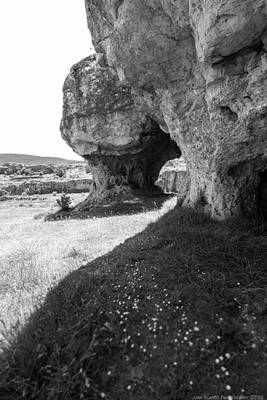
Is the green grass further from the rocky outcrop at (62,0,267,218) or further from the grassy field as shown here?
the rocky outcrop at (62,0,267,218)

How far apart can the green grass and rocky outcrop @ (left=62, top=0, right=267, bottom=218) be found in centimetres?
334

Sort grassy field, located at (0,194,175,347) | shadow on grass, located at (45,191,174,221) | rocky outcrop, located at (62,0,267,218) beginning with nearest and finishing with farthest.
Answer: grassy field, located at (0,194,175,347)
rocky outcrop, located at (62,0,267,218)
shadow on grass, located at (45,191,174,221)

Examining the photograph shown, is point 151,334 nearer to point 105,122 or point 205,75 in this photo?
point 205,75

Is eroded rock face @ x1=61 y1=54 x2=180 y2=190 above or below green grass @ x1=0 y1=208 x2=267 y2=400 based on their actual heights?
above

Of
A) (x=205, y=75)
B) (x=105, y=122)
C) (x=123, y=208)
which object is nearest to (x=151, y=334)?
(x=205, y=75)

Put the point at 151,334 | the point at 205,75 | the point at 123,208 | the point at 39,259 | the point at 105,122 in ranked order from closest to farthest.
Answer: the point at 151,334 < the point at 205,75 < the point at 39,259 < the point at 123,208 < the point at 105,122

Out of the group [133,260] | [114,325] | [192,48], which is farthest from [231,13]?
[114,325]

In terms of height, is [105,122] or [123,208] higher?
[105,122]

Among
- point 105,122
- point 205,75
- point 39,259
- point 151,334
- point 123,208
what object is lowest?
point 39,259

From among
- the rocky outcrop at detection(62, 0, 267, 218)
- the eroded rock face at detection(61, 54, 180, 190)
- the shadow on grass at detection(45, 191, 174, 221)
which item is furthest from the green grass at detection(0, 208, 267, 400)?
the eroded rock face at detection(61, 54, 180, 190)

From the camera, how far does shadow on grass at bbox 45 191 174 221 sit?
19.2m

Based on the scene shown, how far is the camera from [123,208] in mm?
19938

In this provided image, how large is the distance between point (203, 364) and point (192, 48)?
8475 millimetres

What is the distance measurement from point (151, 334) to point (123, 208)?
15695 millimetres
